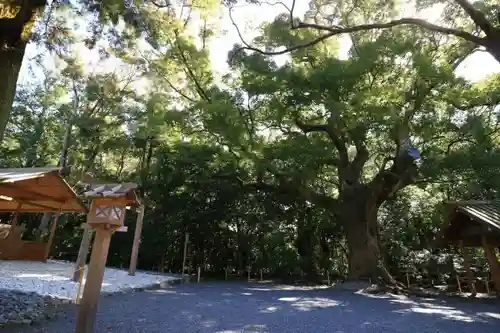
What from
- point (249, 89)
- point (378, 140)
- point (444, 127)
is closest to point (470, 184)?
point (444, 127)

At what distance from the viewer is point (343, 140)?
12.3 metres

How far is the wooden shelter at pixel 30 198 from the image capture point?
239 inches

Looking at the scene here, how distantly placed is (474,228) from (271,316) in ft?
22.8

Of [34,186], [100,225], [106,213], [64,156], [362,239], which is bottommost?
[100,225]

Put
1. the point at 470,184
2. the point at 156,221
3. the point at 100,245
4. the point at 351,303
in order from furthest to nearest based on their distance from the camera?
1. the point at 156,221
2. the point at 470,184
3. the point at 351,303
4. the point at 100,245

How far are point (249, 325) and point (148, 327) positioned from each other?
1.47 m

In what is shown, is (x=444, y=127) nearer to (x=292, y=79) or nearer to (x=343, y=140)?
(x=343, y=140)

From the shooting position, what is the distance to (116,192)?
13.4 ft

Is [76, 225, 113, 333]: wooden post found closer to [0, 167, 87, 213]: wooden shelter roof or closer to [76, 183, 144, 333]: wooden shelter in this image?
[76, 183, 144, 333]: wooden shelter

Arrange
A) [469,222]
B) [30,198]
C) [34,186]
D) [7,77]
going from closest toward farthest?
1. [7,77]
2. [34,186]
3. [30,198]
4. [469,222]

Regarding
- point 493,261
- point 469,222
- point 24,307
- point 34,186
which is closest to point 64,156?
point 34,186

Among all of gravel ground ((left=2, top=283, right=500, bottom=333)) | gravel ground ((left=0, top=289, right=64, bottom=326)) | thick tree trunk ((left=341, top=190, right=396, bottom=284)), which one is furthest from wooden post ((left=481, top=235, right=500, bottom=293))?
gravel ground ((left=0, top=289, right=64, bottom=326))

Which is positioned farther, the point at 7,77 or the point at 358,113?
the point at 358,113

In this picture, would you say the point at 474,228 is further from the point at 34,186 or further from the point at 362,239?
the point at 34,186
